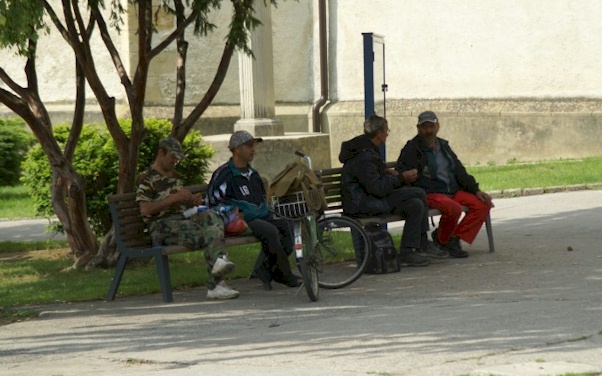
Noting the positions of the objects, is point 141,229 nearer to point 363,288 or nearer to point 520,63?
point 363,288

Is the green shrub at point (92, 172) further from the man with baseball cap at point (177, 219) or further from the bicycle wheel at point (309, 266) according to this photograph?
the bicycle wheel at point (309, 266)

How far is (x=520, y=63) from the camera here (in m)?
23.5

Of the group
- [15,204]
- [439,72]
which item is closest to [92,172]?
[15,204]

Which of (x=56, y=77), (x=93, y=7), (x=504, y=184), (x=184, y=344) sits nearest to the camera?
(x=184, y=344)

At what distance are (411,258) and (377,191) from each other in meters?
0.67

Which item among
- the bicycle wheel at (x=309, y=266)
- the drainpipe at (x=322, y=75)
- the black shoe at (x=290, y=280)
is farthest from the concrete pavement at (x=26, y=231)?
the drainpipe at (x=322, y=75)

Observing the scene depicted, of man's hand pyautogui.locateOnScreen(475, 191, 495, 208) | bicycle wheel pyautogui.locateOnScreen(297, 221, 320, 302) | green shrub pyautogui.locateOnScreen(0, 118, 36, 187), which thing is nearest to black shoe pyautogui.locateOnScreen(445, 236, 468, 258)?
man's hand pyautogui.locateOnScreen(475, 191, 495, 208)

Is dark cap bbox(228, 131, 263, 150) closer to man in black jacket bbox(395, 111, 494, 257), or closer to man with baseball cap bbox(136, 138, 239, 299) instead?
man with baseball cap bbox(136, 138, 239, 299)

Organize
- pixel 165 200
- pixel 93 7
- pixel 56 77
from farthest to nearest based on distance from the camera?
pixel 56 77
pixel 93 7
pixel 165 200

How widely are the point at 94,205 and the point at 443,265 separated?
425 centimetres

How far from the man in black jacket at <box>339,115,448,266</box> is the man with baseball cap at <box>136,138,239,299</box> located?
161cm

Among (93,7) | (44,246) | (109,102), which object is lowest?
(44,246)

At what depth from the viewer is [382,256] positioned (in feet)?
37.9

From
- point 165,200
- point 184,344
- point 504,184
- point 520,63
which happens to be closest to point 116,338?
point 184,344
